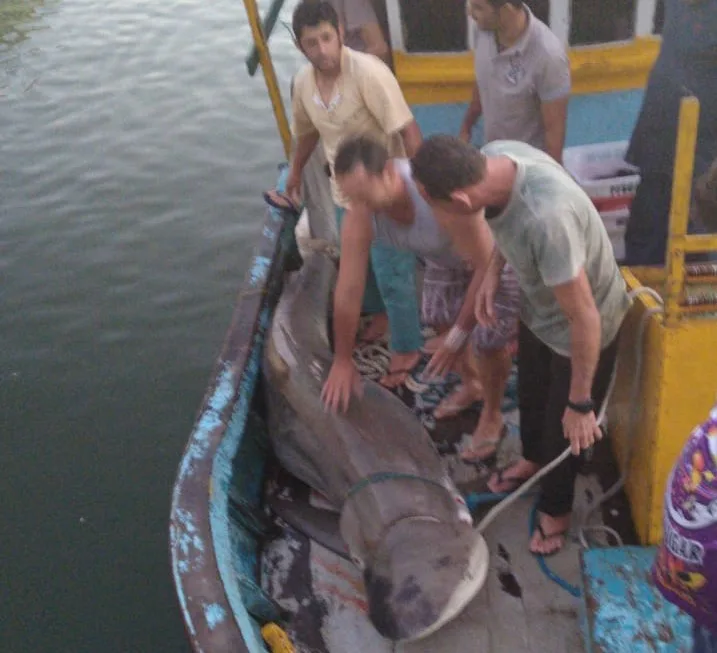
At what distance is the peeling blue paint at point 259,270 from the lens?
14.4 ft

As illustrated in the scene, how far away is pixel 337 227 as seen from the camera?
4.45 m

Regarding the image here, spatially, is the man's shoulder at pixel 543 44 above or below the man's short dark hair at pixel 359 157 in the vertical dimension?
above

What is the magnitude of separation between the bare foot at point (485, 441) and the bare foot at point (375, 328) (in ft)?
3.51

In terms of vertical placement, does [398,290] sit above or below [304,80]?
below

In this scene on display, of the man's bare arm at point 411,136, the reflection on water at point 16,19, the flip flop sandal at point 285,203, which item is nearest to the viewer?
the man's bare arm at point 411,136

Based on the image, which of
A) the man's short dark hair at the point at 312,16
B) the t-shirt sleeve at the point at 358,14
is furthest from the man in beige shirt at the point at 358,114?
the t-shirt sleeve at the point at 358,14

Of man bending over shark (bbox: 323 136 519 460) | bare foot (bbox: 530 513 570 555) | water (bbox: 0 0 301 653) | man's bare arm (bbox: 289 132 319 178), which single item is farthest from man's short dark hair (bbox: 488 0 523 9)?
water (bbox: 0 0 301 653)

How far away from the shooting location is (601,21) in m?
4.74

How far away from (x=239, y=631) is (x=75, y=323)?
515cm

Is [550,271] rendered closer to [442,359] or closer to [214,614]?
[442,359]

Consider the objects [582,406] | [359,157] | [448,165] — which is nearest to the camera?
[448,165]

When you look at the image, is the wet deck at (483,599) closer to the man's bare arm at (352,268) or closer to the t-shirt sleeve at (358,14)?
the man's bare arm at (352,268)

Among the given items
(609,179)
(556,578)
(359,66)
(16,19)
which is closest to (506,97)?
(359,66)

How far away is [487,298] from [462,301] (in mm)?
678
